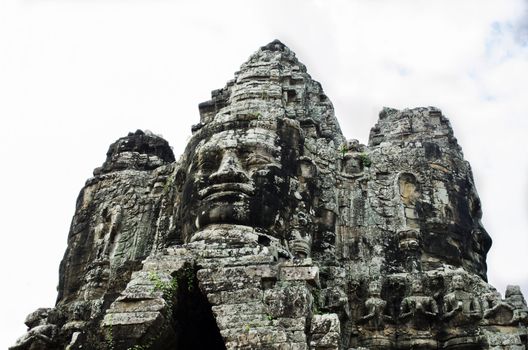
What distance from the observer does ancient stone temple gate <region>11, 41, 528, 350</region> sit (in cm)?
938

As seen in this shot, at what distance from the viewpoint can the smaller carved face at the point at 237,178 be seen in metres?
11.0

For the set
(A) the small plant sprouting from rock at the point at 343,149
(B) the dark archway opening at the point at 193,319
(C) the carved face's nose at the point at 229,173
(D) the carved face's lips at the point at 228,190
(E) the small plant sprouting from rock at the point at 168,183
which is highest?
(A) the small plant sprouting from rock at the point at 343,149

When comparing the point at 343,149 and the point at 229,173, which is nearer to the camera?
the point at 229,173

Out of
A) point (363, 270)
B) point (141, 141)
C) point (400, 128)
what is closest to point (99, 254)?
point (141, 141)

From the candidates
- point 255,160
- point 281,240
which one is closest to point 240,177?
point 255,160

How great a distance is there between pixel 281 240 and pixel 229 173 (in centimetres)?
140

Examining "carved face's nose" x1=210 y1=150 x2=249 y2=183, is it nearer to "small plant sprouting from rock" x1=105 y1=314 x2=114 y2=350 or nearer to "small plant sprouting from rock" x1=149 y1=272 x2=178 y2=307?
"small plant sprouting from rock" x1=149 y1=272 x2=178 y2=307

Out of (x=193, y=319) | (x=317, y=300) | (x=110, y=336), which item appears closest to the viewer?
(x=110, y=336)

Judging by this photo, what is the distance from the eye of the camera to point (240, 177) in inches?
449

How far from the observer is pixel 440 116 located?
1484 centimetres

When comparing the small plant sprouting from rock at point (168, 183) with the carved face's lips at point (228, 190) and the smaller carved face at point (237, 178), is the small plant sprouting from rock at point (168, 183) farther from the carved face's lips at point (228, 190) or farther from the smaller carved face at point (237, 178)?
the carved face's lips at point (228, 190)

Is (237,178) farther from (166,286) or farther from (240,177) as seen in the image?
(166,286)

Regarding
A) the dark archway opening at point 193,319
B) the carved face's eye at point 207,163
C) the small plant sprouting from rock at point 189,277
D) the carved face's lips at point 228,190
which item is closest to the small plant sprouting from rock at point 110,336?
the dark archway opening at point 193,319

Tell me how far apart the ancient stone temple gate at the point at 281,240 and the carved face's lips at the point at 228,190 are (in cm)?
2
